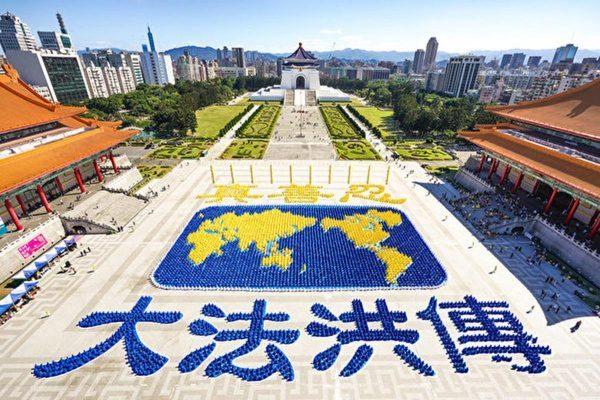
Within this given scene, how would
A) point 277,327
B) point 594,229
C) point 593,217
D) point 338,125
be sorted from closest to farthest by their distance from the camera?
1. point 277,327
2. point 594,229
3. point 593,217
4. point 338,125

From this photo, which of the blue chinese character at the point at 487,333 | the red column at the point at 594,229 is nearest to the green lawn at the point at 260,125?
the blue chinese character at the point at 487,333

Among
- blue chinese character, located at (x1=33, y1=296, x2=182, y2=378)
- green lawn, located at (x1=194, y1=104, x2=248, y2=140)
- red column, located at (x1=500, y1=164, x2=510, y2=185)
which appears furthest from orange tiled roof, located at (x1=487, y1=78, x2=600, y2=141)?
green lawn, located at (x1=194, y1=104, x2=248, y2=140)

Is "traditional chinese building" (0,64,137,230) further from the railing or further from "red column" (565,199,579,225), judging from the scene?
"red column" (565,199,579,225)

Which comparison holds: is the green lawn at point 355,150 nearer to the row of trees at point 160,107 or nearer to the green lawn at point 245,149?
the green lawn at point 245,149

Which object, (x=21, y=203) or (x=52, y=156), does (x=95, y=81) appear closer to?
(x=52, y=156)

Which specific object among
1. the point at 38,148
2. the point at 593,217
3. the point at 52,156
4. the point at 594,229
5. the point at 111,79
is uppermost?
the point at 111,79

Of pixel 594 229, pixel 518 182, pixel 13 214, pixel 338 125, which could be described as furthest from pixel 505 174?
pixel 13 214
